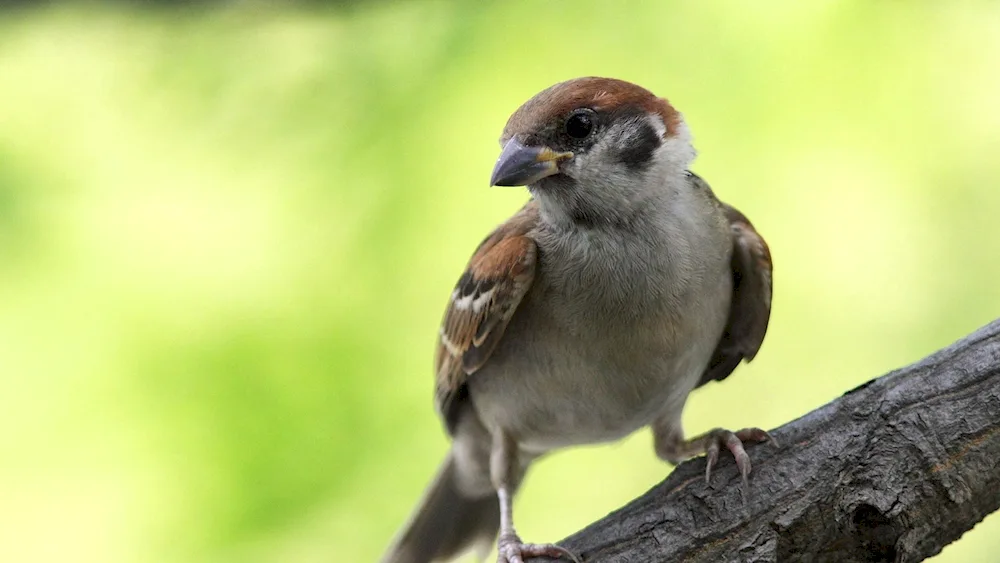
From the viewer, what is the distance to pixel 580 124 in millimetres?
A: 3666

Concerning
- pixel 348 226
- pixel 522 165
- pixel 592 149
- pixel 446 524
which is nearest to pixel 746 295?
pixel 592 149

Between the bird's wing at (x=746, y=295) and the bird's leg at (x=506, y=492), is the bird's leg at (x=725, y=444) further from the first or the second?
the bird's leg at (x=506, y=492)

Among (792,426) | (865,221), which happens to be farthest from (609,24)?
(792,426)

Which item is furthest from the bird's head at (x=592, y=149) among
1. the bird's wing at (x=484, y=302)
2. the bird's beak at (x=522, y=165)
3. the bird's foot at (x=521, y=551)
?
the bird's foot at (x=521, y=551)

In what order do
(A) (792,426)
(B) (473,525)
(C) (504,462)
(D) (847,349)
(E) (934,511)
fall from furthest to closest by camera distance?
(D) (847,349), (B) (473,525), (C) (504,462), (A) (792,426), (E) (934,511)

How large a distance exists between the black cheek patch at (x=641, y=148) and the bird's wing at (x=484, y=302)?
1.54 ft

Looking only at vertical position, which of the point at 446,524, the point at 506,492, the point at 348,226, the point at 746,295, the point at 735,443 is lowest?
the point at 735,443

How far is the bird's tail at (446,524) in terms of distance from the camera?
4980 millimetres

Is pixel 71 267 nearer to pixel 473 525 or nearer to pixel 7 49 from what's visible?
pixel 7 49

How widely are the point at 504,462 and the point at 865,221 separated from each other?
93.7 inches

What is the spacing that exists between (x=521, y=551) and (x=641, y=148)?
144 centimetres

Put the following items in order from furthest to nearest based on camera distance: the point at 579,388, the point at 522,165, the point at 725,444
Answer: the point at 579,388 → the point at 725,444 → the point at 522,165

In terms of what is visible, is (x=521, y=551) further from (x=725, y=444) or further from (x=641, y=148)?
(x=641, y=148)

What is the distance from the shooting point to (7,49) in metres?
5.70
